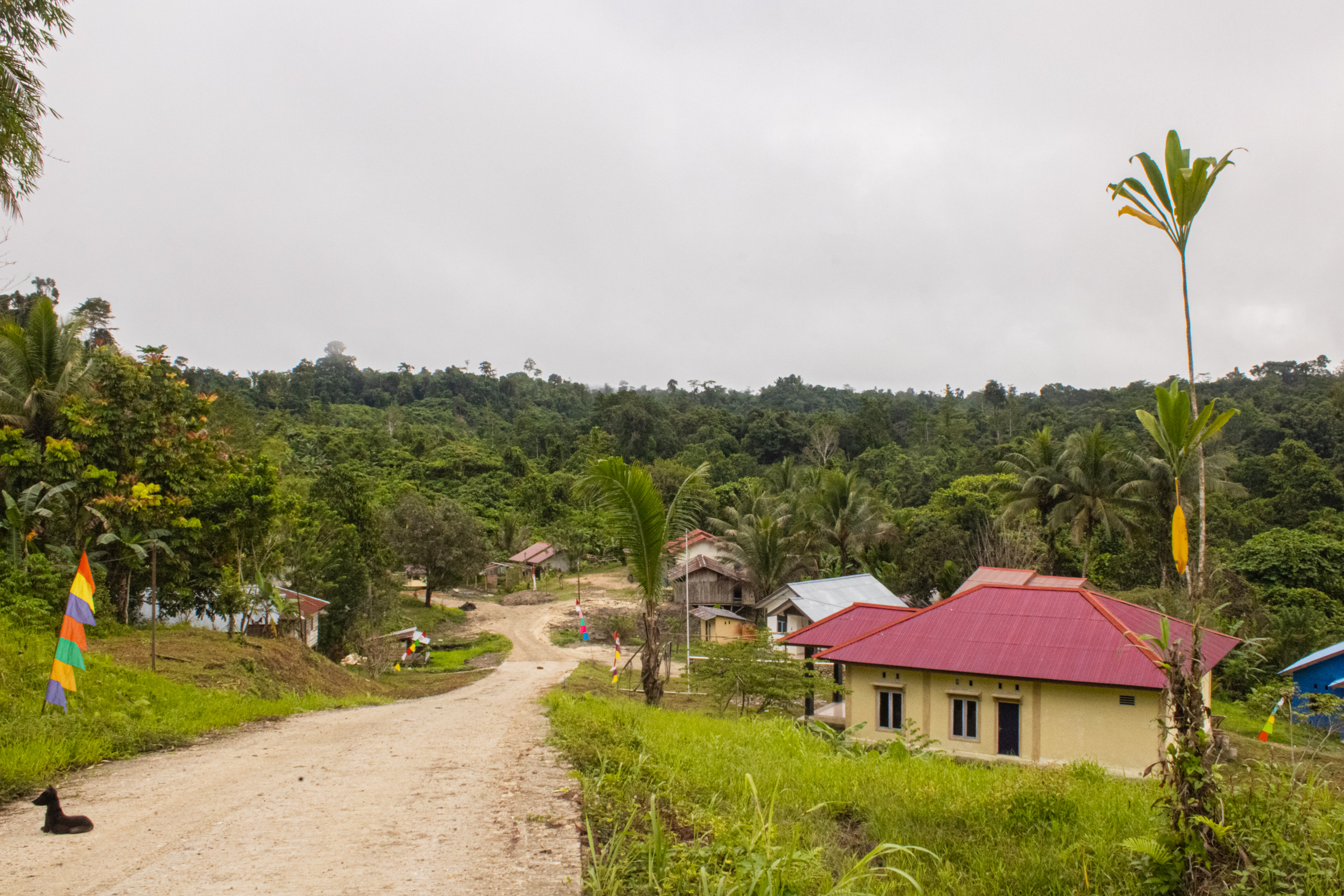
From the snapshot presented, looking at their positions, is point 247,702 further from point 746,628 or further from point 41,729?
point 746,628

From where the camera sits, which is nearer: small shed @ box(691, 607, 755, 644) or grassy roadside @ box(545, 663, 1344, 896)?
grassy roadside @ box(545, 663, 1344, 896)

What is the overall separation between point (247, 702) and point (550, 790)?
25.2 feet

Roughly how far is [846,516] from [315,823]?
3389 centimetres

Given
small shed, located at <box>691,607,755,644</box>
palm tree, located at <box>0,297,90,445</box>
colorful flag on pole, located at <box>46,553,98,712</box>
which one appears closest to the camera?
colorful flag on pole, located at <box>46,553,98,712</box>

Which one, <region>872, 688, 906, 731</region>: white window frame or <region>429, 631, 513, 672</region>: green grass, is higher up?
<region>872, 688, 906, 731</region>: white window frame

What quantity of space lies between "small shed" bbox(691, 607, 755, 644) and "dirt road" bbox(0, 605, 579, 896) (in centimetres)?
2667

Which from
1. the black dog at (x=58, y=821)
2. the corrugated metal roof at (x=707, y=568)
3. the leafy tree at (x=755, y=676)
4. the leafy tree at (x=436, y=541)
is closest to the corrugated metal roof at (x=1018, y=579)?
the leafy tree at (x=755, y=676)

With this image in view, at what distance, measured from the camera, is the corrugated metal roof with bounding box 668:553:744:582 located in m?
39.8

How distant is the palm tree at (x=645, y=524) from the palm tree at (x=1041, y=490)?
2377 centimetres

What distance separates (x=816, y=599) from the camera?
28.7 meters

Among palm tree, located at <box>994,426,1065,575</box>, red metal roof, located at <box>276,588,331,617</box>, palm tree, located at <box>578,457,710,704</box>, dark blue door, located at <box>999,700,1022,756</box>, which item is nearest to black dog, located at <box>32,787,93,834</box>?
palm tree, located at <box>578,457,710,704</box>

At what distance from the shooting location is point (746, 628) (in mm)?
34688

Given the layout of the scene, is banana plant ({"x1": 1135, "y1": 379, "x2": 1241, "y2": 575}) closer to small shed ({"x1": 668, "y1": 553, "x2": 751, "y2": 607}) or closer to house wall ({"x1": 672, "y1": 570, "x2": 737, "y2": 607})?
small shed ({"x1": 668, "y1": 553, "x2": 751, "y2": 607})

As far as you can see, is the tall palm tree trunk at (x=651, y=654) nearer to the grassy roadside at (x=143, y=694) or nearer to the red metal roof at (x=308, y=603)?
the grassy roadside at (x=143, y=694)
